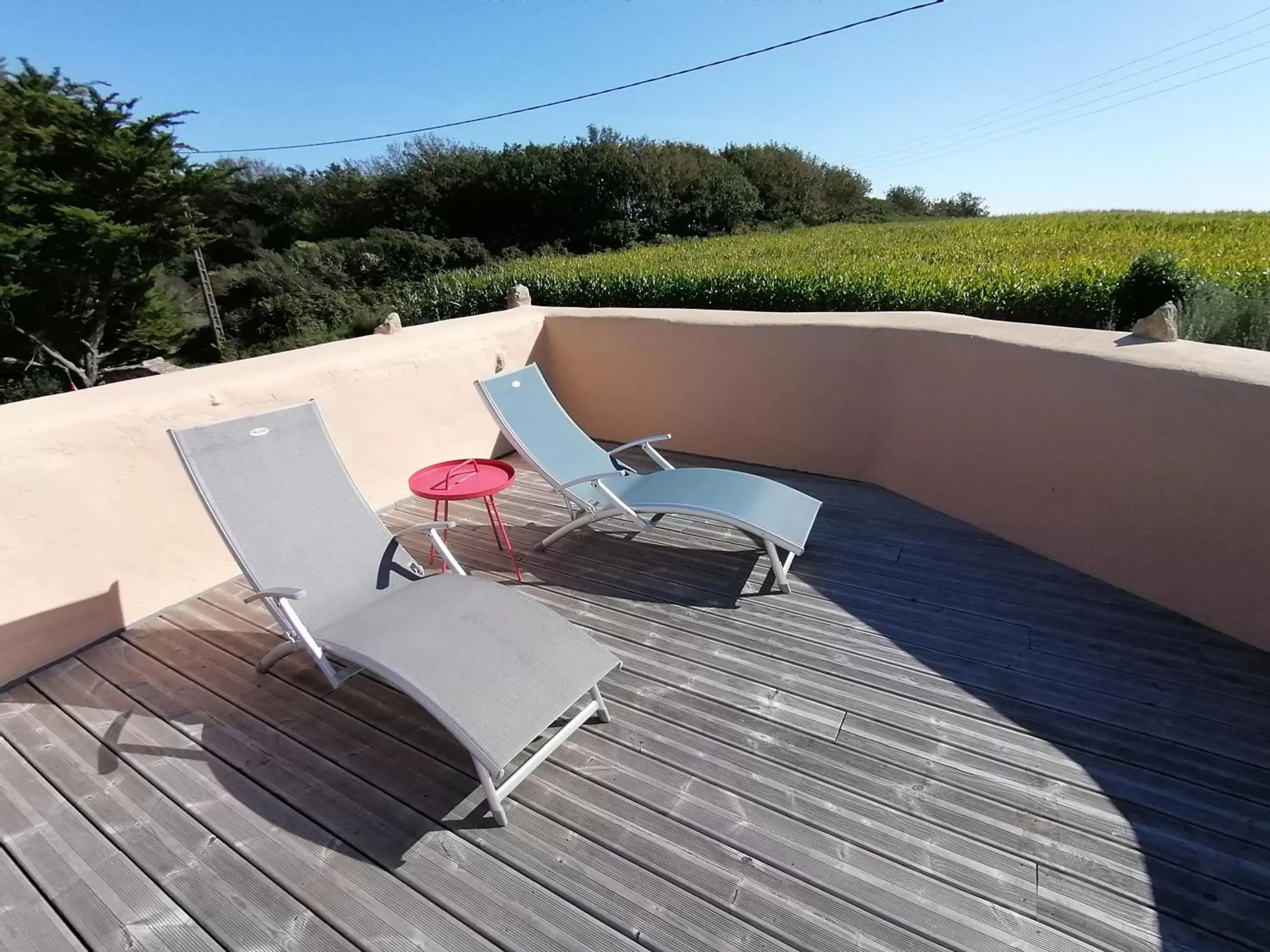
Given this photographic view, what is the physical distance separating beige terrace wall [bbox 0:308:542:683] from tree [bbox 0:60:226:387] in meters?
16.7

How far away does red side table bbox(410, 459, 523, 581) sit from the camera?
121 inches

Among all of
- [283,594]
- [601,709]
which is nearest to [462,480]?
[283,594]

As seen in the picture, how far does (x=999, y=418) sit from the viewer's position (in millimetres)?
3523

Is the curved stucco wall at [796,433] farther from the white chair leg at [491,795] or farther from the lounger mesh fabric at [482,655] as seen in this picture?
the white chair leg at [491,795]

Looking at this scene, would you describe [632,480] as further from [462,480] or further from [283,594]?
[283,594]

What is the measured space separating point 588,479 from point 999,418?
91.0 inches

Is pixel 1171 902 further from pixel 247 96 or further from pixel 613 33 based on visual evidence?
pixel 247 96

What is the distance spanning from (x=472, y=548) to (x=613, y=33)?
11136 mm

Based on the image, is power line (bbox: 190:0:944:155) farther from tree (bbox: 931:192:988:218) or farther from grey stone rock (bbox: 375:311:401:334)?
tree (bbox: 931:192:988:218)

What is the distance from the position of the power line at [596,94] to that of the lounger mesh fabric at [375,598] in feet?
24.8

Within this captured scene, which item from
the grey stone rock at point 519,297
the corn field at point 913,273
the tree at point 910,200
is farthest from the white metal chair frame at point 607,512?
the tree at point 910,200

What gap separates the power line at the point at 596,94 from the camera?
727 cm

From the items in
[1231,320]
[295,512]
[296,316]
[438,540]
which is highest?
[1231,320]

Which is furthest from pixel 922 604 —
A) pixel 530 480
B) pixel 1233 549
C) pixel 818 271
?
pixel 818 271
